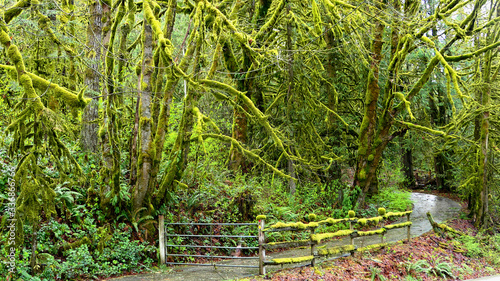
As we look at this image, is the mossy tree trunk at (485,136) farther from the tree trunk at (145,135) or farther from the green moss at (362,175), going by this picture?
the tree trunk at (145,135)

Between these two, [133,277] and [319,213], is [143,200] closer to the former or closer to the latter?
[133,277]

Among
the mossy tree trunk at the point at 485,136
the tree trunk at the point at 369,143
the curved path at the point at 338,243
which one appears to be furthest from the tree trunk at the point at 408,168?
the tree trunk at the point at 369,143

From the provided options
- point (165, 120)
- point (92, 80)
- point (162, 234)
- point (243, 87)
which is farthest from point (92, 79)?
point (243, 87)

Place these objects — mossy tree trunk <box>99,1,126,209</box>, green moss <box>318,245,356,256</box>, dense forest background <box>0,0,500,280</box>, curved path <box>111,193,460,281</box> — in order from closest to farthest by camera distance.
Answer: dense forest background <box>0,0,500,280</box>, curved path <box>111,193,460,281</box>, mossy tree trunk <box>99,1,126,209</box>, green moss <box>318,245,356,256</box>

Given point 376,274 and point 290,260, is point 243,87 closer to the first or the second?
point 290,260

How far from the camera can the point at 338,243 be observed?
12.1 m

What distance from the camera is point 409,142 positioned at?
762 inches

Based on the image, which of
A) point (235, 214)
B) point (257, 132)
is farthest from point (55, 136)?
point (257, 132)

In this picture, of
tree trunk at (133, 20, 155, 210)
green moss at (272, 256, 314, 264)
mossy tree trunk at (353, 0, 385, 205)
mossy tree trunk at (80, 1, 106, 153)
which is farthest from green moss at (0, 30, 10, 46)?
mossy tree trunk at (353, 0, 385, 205)

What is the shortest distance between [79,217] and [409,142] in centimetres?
1656

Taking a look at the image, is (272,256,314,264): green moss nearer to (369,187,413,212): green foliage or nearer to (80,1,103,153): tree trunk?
(80,1,103,153): tree trunk

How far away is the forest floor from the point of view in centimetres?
807

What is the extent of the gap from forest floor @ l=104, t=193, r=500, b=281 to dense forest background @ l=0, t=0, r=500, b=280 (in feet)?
4.60

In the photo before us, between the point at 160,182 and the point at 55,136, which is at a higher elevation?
the point at 55,136
